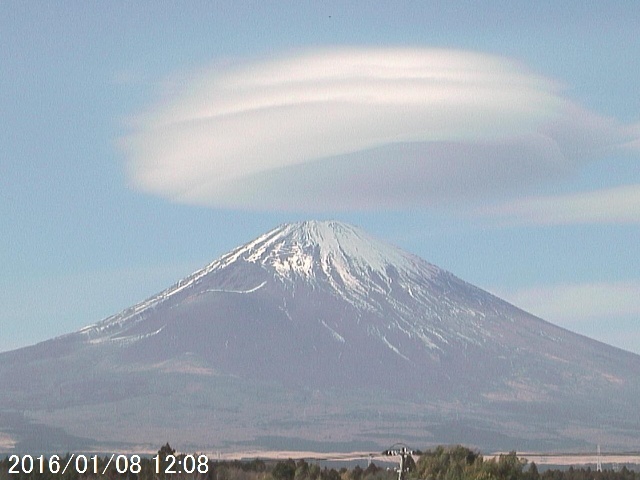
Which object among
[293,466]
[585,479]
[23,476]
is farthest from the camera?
[585,479]

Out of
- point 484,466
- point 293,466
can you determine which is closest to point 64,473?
point 293,466

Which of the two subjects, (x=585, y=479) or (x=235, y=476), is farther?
(x=585, y=479)

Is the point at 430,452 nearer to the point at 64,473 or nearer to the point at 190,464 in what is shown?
the point at 190,464

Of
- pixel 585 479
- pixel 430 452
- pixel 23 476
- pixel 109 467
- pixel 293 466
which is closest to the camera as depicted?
pixel 23 476

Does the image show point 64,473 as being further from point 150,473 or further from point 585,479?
point 585,479

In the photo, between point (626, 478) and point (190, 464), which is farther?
point (626, 478)

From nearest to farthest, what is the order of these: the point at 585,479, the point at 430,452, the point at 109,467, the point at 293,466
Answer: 1. the point at 109,467
2. the point at 293,466
3. the point at 430,452
4. the point at 585,479

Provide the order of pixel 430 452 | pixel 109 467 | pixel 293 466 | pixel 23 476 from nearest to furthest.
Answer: pixel 23 476 < pixel 109 467 < pixel 293 466 < pixel 430 452

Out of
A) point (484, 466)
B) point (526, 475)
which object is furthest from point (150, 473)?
point (526, 475)
